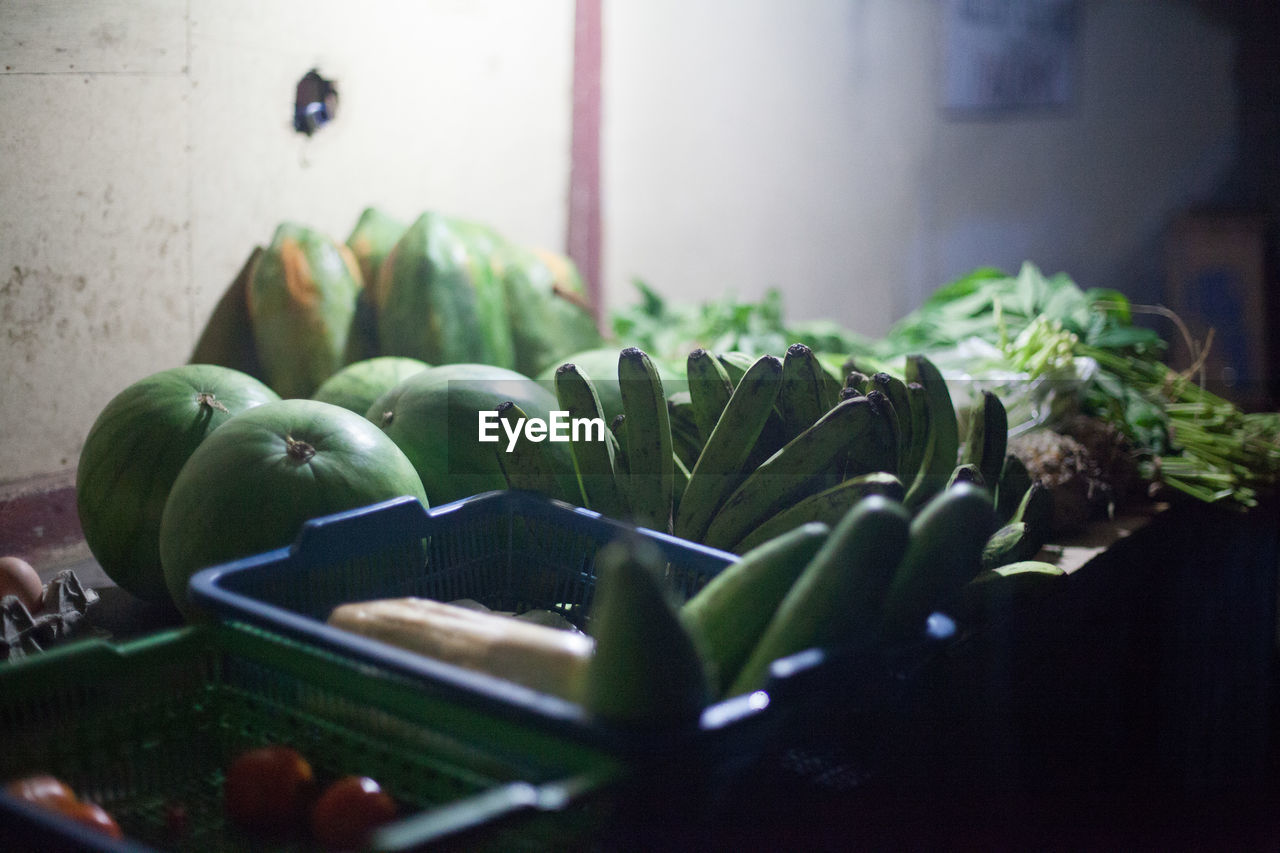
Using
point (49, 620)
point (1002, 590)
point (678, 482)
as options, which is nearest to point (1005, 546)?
point (1002, 590)

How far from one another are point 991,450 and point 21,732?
3.49ft

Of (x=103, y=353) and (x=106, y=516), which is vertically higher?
(x=103, y=353)

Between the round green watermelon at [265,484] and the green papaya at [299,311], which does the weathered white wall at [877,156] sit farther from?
the round green watermelon at [265,484]

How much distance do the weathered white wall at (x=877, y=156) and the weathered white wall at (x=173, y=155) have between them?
2.41 feet

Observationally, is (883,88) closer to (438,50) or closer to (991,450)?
(438,50)

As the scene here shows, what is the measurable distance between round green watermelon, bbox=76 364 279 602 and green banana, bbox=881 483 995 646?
2.51ft

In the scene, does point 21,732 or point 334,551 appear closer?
point 21,732

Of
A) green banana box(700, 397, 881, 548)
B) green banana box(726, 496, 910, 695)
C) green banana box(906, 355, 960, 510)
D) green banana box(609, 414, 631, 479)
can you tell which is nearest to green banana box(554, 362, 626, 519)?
green banana box(609, 414, 631, 479)

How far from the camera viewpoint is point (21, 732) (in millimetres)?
645

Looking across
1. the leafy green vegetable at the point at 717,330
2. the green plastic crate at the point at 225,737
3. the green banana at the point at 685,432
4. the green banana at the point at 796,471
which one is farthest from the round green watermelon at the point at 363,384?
the leafy green vegetable at the point at 717,330

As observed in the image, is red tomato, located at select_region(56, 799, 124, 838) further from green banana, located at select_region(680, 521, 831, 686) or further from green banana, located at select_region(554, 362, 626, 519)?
green banana, located at select_region(554, 362, 626, 519)

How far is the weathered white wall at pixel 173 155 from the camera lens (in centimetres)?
136

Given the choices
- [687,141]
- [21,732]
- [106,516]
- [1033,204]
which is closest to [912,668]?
[21,732]

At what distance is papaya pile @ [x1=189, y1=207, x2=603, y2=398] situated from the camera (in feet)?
5.07
